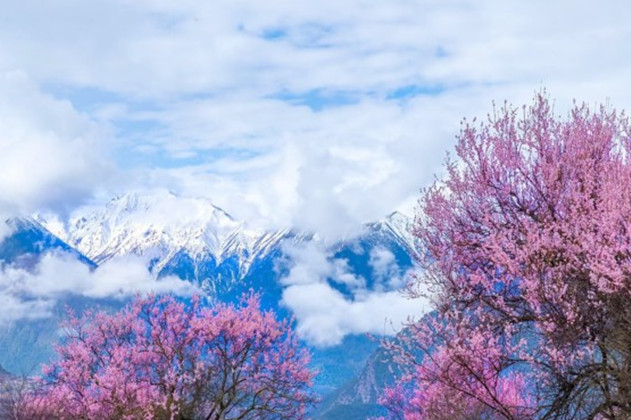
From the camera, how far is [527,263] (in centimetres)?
1889

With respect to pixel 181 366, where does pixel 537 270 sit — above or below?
below

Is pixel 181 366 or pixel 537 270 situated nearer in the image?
pixel 537 270

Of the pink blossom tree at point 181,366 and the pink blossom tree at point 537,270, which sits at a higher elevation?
the pink blossom tree at point 181,366

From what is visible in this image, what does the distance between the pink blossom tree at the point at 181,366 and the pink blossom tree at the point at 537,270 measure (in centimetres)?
2194

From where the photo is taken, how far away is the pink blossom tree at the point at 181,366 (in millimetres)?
41906

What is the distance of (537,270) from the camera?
18.8 meters

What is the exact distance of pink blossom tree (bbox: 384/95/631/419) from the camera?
695 inches

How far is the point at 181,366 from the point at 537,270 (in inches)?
1116

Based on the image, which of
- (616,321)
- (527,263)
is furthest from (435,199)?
(616,321)

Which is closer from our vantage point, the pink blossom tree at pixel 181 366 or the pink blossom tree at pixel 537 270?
the pink blossom tree at pixel 537 270

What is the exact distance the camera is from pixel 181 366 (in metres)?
A: 42.6

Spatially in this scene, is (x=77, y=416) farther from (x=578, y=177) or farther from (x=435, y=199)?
(x=578, y=177)

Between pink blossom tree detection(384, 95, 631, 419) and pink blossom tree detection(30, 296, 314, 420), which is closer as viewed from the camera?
pink blossom tree detection(384, 95, 631, 419)

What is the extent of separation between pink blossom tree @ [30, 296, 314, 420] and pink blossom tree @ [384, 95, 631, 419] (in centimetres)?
2194
